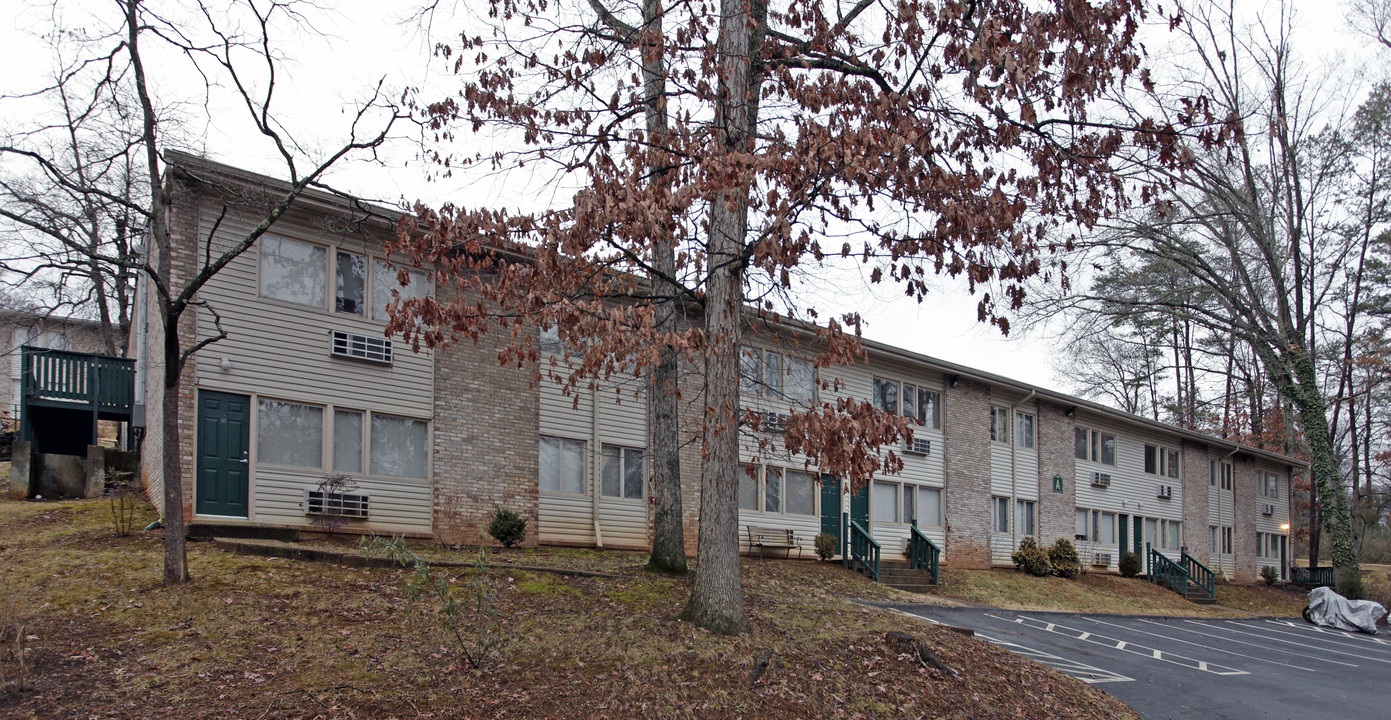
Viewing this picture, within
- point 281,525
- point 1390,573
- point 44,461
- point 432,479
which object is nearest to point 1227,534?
point 1390,573

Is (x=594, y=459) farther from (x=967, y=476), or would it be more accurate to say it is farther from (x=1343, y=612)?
(x=1343, y=612)

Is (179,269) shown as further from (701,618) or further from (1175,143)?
(1175,143)

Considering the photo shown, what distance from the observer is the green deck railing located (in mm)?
16125

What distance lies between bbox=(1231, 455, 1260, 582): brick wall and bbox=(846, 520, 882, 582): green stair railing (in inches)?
919

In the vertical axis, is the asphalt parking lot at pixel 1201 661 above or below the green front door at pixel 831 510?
below

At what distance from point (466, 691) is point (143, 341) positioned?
1480 cm

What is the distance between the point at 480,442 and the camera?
53.4 feet

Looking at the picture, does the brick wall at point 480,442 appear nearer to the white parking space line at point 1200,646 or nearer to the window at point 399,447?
the window at point 399,447

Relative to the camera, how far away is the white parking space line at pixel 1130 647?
1402 cm

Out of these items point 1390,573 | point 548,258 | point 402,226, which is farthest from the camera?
point 1390,573

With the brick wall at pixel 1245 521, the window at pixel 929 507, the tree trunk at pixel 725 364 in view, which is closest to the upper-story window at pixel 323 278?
the tree trunk at pixel 725 364

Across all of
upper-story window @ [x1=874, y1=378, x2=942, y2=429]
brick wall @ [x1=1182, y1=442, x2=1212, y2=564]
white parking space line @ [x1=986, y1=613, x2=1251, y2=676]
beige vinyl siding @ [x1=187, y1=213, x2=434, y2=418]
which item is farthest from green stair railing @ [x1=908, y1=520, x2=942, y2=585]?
brick wall @ [x1=1182, y1=442, x2=1212, y2=564]

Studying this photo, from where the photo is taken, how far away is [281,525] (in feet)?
45.8

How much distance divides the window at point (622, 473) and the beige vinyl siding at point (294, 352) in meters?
4.00
